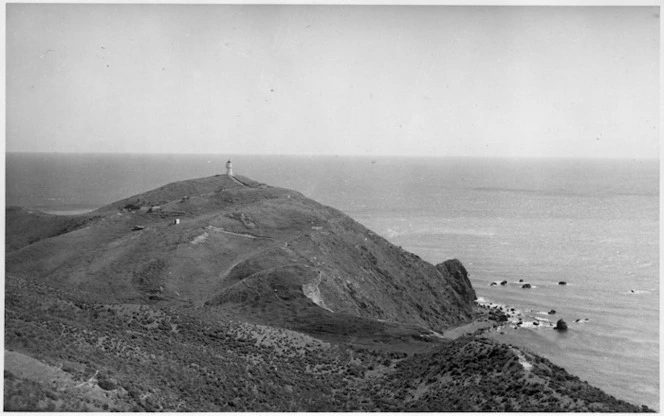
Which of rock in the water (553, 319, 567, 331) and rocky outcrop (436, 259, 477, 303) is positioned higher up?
rocky outcrop (436, 259, 477, 303)

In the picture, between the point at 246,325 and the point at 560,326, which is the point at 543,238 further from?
the point at 246,325

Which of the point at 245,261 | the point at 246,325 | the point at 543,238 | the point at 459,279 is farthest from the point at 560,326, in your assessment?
the point at 543,238

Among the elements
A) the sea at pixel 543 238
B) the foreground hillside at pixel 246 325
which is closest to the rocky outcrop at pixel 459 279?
the foreground hillside at pixel 246 325

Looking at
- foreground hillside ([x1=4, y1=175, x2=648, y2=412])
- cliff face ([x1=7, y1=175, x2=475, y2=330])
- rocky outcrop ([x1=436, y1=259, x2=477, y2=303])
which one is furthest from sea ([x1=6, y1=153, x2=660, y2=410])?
foreground hillside ([x1=4, y1=175, x2=648, y2=412])

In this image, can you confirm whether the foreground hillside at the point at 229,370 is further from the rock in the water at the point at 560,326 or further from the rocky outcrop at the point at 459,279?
the rocky outcrop at the point at 459,279

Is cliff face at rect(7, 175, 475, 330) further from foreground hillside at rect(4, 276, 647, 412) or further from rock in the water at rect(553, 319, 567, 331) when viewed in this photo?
rock in the water at rect(553, 319, 567, 331)

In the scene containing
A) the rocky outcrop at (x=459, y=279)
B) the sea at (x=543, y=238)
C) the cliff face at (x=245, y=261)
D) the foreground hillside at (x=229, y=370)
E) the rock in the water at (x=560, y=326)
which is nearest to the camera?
the foreground hillside at (x=229, y=370)
